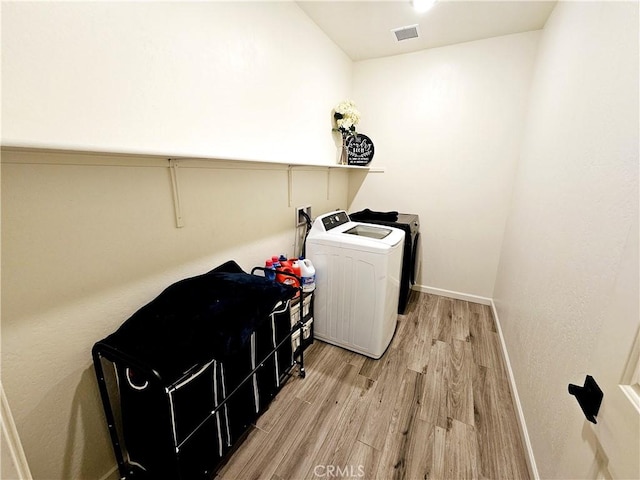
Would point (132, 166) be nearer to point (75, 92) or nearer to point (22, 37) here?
point (75, 92)

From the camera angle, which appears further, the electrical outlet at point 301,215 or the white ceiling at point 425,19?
the electrical outlet at point 301,215

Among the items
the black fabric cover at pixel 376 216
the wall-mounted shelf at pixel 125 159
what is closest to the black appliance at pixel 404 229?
the black fabric cover at pixel 376 216

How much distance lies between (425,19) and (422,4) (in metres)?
0.32

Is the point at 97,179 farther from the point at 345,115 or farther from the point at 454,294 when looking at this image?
the point at 454,294

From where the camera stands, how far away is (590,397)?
24.1 inches

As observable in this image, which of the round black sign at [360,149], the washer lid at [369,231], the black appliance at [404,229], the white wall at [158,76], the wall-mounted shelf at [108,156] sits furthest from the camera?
the round black sign at [360,149]

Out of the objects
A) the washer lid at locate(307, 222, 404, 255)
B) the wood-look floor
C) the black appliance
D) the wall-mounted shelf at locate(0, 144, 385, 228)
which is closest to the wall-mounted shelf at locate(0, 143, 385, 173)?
the wall-mounted shelf at locate(0, 144, 385, 228)

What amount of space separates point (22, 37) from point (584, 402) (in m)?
1.83

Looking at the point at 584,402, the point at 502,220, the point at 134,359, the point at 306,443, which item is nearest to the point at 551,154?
the point at 502,220

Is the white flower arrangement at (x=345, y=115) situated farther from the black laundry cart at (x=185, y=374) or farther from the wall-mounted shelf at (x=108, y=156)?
the black laundry cart at (x=185, y=374)

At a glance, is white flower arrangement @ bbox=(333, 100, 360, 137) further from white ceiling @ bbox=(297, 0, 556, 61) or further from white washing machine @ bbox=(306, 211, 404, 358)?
white washing machine @ bbox=(306, 211, 404, 358)

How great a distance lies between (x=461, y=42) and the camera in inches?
97.6

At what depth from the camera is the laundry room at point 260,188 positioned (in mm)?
847

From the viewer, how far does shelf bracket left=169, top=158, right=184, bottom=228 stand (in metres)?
1.27
